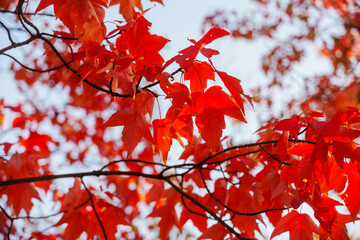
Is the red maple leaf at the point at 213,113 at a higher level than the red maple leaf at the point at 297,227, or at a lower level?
higher

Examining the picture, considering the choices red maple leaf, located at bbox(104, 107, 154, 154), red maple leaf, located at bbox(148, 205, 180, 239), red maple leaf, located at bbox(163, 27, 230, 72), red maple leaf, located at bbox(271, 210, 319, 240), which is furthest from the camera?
red maple leaf, located at bbox(148, 205, 180, 239)

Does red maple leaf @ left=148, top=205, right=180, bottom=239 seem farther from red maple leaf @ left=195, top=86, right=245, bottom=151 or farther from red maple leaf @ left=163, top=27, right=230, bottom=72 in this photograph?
red maple leaf @ left=163, top=27, right=230, bottom=72

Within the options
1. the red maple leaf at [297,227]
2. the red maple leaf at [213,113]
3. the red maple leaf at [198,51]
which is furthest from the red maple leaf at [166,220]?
the red maple leaf at [198,51]

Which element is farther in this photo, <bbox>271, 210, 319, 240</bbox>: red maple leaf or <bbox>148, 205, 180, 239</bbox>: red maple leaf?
<bbox>148, 205, 180, 239</bbox>: red maple leaf

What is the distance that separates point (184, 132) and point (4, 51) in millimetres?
901

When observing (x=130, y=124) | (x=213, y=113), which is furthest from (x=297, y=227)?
(x=130, y=124)

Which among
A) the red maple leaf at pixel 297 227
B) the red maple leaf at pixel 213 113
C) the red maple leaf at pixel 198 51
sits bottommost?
the red maple leaf at pixel 297 227

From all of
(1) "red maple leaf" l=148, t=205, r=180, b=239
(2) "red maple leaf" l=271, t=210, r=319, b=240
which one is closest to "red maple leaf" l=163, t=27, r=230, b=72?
(2) "red maple leaf" l=271, t=210, r=319, b=240

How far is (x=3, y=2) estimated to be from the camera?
2.49 metres

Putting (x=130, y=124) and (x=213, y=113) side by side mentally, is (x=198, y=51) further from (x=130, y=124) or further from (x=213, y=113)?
(x=130, y=124)

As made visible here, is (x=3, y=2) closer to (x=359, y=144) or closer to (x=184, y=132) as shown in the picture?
(x=184, y=132)

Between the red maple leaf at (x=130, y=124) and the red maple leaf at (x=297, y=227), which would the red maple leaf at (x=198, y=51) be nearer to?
the red maple leaf at (x=130, y=124)

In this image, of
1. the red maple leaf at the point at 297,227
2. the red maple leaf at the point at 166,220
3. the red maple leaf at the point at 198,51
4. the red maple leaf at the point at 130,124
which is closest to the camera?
the red maple leaf at the point at 198,51

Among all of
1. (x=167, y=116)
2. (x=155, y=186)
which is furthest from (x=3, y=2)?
(x=167, y=116)
